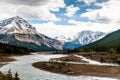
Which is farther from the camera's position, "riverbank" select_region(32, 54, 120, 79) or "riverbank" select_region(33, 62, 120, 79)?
"riverbank" select_region(32, 54, 120, 79)

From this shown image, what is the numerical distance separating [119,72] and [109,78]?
17109 millimetres

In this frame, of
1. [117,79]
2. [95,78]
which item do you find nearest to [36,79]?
[95,78]

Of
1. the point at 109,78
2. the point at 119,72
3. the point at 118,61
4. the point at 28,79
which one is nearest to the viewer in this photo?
the point at 28,79

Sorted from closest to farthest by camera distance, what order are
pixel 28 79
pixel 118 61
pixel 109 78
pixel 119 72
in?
pixel 28 79 < pixel 109 78 < pixel 119 72 < pixel 118 61

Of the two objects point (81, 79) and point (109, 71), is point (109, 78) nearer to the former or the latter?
point (81, 79)

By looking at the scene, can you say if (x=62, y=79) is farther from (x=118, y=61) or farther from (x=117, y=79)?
(x=118, y=61)

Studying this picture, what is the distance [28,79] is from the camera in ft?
288

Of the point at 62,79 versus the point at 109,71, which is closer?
the point at 62,79

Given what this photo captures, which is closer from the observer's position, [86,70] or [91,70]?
[91,70]

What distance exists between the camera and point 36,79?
89562 millimetres

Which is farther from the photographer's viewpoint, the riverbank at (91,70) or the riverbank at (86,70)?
the riverbank at (86,70)

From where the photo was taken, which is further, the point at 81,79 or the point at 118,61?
the point at 118,61

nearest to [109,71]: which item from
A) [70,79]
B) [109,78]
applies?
[109,78]

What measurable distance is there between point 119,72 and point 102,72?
7.27 meters
